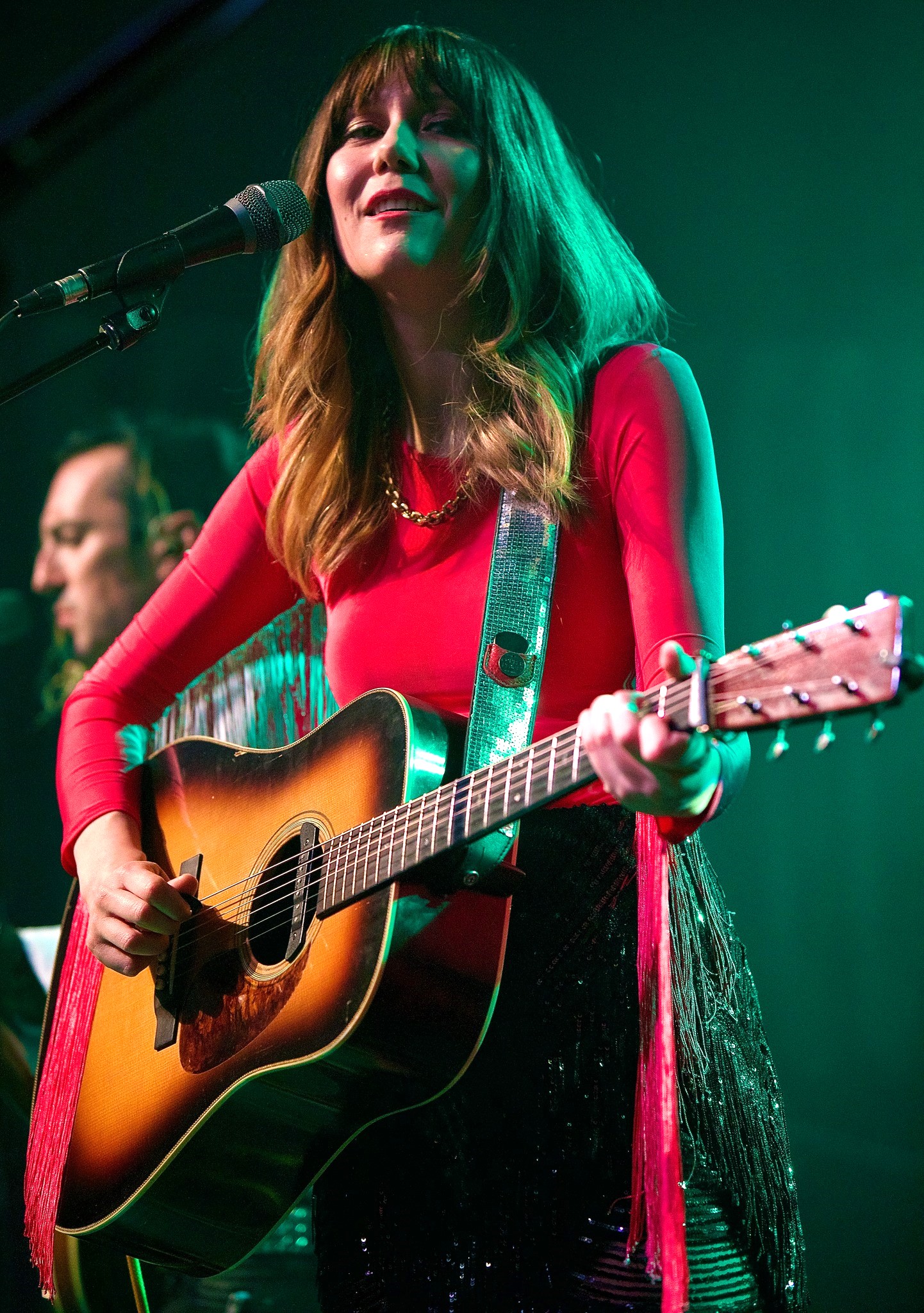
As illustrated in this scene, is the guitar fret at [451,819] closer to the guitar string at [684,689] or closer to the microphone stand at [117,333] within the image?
the guitar string at [684,689]

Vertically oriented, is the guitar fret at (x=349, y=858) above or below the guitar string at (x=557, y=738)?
below

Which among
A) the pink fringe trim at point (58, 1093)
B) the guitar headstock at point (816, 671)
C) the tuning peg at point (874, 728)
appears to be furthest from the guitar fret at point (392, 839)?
the pink fringe trim at point (58, 1093)

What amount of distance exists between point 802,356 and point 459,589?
1.49 meters

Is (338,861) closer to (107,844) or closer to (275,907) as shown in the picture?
(275,907)

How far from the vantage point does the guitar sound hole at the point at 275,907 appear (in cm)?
142

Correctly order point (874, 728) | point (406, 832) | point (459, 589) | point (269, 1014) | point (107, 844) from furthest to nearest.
→ point (107, 844)
point (459, 589)
point (269, 1014)
point (406, 832)
point (874, 728)

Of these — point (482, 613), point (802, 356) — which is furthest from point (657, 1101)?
point (802, 356)

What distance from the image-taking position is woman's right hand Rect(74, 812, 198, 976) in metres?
1.59

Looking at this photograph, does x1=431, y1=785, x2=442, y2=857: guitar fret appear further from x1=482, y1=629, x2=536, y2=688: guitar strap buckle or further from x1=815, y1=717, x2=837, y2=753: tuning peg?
x1=815, y1=717, x2=837, y2=753: tuning peg

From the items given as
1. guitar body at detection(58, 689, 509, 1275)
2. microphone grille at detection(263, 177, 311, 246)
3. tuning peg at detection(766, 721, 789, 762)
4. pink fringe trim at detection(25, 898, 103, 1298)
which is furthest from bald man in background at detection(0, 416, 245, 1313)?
tuning peg at detection(766, 721, 789, 762)

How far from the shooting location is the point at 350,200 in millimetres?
1652

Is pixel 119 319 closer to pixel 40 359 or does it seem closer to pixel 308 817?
pixel 308 817

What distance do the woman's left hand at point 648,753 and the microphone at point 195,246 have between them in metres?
0.84

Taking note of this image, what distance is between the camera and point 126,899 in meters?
1.62
